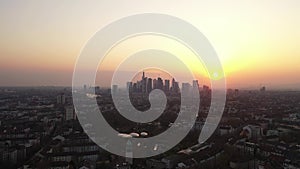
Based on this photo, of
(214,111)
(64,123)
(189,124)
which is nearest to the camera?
(189,124)

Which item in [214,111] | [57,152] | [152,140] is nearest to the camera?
[57,152]

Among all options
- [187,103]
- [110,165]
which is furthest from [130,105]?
[110,165]

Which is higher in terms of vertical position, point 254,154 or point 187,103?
point 187,103

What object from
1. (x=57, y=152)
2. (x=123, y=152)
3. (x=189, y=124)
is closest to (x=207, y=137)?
(x=189, y=124)

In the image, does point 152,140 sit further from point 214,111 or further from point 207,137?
point 214,111

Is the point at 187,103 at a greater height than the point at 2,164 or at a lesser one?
greater

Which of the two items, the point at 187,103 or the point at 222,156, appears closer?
the point at 222,156

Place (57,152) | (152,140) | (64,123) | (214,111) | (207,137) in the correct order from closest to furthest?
(57,152), (152,140), (207,137), (64,123), (214,111)

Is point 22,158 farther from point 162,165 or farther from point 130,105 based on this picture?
point 130,105

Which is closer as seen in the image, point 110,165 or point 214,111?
point 110,165
